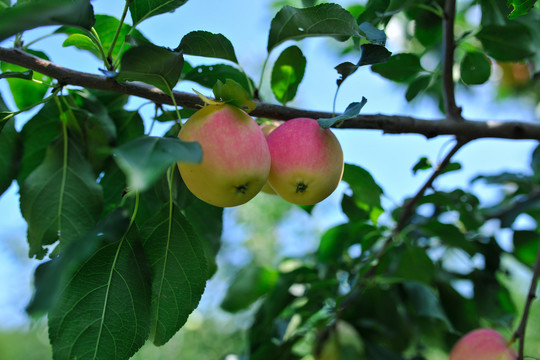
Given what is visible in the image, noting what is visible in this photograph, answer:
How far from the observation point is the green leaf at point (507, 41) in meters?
0.92

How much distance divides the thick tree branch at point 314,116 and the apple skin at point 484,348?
1.10 ft

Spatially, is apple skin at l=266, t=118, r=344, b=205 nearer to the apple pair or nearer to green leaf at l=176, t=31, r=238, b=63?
the apple pair

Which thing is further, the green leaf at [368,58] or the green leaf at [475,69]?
the green leaf at [475,69]

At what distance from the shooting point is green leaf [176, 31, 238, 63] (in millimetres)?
616

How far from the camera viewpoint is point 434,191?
1.01 metres

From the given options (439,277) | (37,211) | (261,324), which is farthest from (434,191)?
(37,211)

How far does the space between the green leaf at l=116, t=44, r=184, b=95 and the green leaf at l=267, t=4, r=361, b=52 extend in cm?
16

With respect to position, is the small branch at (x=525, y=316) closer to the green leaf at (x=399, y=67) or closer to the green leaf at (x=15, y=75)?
the green leaf at (x=399, y=67)

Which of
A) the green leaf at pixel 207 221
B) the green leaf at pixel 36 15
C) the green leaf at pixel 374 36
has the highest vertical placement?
the green leaf at pixel 36 15

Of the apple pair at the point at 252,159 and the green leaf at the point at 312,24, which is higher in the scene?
the green leaf at the point at 312,24

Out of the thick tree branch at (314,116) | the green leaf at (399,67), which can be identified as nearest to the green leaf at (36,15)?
the thick tree branch at (314,116)

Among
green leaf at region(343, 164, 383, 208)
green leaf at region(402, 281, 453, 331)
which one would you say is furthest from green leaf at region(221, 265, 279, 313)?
green leaf at region(343, 164, 383, 208)

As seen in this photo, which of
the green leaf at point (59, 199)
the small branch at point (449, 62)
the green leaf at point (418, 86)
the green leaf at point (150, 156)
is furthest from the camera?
the green leaf at point (418, 86)

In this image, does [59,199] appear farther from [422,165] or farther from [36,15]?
[422,165]
